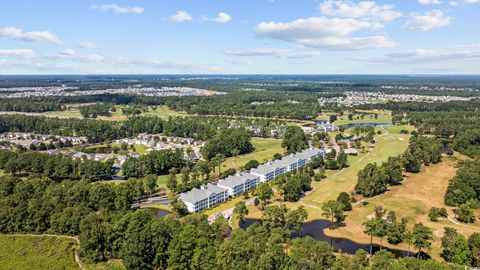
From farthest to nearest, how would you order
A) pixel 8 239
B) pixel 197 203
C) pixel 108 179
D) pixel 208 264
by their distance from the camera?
pixel 108 179 < pixel 197 203 < pixel 8 239 < pixel 208 264

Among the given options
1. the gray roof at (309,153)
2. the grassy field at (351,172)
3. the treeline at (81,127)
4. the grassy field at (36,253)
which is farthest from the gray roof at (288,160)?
the treeline at (81,127)

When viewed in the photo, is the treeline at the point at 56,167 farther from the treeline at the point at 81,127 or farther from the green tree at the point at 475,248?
the green tree at the point at 475,248

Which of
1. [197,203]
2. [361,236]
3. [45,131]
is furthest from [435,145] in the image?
[45,131]

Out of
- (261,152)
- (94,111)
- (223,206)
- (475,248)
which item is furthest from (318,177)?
(94,111)

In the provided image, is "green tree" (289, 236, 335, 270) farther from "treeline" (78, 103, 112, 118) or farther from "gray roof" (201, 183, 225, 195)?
"treeline" (78, 103, 112, 118)

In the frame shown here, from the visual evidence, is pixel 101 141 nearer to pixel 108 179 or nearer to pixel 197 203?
pixel 108 179

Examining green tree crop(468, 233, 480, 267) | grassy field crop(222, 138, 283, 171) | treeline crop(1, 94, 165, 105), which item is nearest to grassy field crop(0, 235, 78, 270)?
grassy field crop(222, 138, 283, 171)
